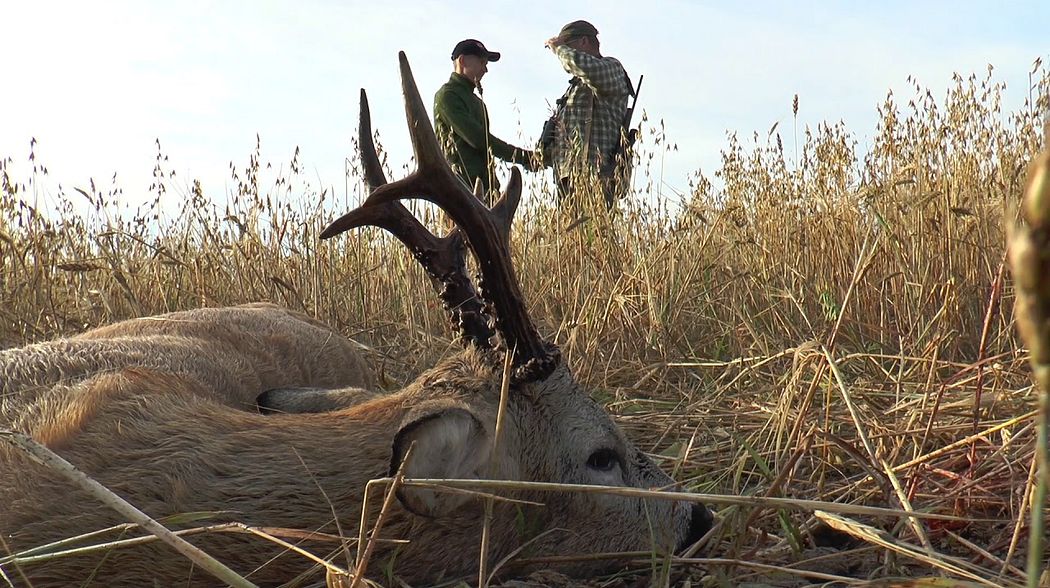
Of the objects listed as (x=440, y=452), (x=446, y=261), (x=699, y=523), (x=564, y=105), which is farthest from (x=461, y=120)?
(x=440, y=452)

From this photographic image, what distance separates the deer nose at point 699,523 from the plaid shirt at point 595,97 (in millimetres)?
7233

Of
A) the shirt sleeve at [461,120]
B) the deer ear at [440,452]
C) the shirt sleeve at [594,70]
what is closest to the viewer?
the deer ear at [440,452]

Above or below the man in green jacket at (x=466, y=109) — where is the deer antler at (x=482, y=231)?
below

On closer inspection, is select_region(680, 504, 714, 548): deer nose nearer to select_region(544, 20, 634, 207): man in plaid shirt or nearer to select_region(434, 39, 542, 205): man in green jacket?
select_region(434, 39, 542, 205): man in green jacket

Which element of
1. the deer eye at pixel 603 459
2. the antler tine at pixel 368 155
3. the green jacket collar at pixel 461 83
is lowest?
the deer eye at pixel 603 459

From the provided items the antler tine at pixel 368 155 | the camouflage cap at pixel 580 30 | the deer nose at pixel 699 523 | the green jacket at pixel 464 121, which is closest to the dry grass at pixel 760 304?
the deer nose at pixel 699 523

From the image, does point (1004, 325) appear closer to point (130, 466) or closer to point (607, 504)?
point (607, 504)

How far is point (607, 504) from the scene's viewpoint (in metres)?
2.69

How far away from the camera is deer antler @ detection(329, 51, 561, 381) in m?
2.46

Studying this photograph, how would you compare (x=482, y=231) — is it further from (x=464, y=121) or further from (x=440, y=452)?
(x=464, y=121)

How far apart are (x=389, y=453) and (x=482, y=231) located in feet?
2.02

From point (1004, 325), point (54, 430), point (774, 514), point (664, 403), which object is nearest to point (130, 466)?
point (54, 430)

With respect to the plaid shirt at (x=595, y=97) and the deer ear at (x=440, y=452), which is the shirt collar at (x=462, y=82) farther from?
the deer ear at (x=440, y=452)

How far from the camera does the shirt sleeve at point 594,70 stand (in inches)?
388
